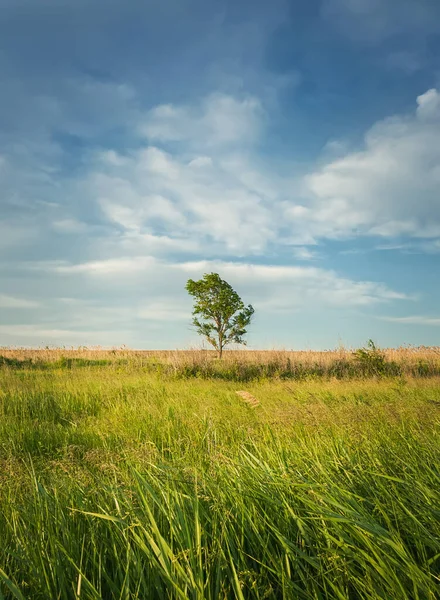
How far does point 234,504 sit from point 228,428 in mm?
3630

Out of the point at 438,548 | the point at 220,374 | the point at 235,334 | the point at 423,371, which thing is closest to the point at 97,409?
the point at 438,548

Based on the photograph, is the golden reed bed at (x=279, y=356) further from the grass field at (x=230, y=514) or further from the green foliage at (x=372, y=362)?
the grass field at (x=230, y=514)

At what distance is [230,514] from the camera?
1.62m

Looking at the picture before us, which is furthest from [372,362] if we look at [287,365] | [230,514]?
[230,514]

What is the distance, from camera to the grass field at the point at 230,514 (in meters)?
1.29

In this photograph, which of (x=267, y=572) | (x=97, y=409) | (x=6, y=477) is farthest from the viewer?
(x=97, y=409)

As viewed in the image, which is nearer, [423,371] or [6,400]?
[6,400]

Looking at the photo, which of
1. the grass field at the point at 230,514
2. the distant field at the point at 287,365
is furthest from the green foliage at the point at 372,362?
the grass field at the point at 230,514

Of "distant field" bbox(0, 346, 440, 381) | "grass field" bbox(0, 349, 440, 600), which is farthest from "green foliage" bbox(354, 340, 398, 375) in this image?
"grass field" bbox(0, 349, 440, 600)

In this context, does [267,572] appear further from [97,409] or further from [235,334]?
[235,334]

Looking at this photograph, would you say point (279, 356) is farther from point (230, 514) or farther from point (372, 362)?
point (230, 514)

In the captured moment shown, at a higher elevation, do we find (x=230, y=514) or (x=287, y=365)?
(x=230, y=514)

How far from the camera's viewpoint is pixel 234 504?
5.74ft

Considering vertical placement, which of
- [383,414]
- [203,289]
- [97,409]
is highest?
[203,289]
